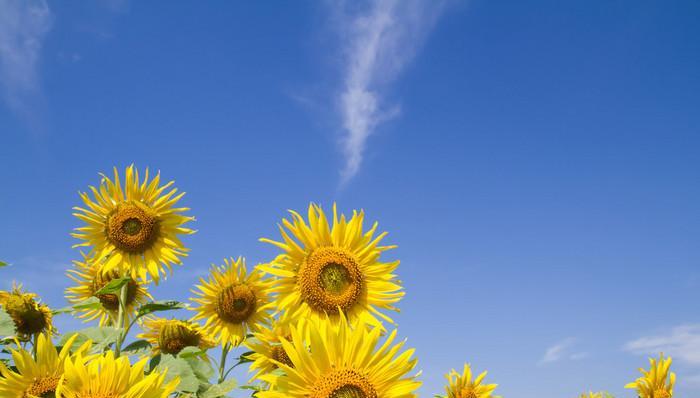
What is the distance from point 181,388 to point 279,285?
1418 mm

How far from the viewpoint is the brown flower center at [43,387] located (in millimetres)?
5113

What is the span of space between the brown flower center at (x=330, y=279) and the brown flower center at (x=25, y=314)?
4.57 m

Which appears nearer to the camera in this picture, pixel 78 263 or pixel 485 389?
pixel 485 389

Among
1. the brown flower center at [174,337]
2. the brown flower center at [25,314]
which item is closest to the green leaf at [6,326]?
the brown flower center at [25,314]

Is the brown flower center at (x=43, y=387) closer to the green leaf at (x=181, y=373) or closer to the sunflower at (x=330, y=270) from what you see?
the green leaf at (x=181, y=373)

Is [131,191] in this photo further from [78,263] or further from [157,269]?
[78,263]

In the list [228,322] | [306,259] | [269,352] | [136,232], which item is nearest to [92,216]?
[136,232]

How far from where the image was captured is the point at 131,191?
895cm

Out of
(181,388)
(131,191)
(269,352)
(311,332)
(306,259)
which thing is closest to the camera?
(311,332)

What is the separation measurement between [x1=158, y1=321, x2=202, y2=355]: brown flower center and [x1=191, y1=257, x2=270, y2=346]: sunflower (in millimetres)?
278

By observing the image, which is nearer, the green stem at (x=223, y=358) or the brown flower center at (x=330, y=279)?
the brown flower center at (x=330, y=279)

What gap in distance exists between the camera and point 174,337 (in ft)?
31.7

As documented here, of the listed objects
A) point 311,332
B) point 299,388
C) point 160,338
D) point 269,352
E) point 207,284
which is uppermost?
point 207,284

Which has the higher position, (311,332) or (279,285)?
(279,285)
